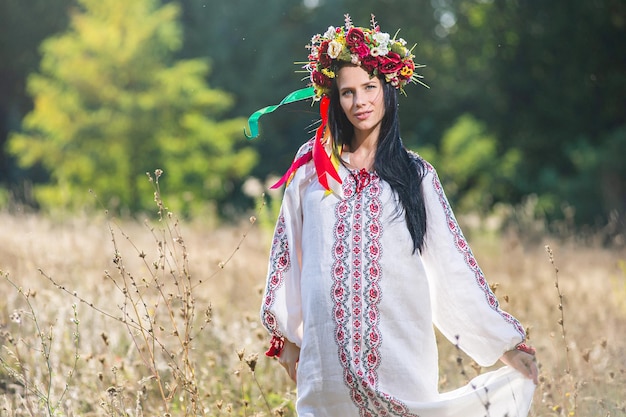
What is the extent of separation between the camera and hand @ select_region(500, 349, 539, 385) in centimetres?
291

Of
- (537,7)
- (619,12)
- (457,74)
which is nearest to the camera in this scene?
(619,12)

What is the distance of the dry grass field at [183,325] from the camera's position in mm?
3361

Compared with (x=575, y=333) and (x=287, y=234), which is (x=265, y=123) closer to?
(x=575, y=333)

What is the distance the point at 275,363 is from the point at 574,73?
12029mm

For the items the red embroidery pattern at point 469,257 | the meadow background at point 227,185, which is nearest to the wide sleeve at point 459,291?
the red embroidery pattern at point 469,257

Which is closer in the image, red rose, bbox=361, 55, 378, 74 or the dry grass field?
red rose, bbox=361, 55, 378, 74

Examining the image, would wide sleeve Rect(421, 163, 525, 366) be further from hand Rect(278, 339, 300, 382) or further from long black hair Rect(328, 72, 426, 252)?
hand Rect(278, 339, 300, 382)

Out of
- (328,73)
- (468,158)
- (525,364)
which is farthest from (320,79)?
(468,158)

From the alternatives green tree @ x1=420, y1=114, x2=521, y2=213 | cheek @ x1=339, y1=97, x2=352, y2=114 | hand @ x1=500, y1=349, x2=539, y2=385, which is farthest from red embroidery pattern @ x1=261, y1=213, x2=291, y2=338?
green tree @ x1=420, y1=114, x2=521, y2=213

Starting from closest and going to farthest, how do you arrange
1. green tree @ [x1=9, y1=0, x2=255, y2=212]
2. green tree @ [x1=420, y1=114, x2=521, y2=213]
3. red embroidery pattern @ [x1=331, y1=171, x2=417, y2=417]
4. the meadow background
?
red embroidery pattern @ [x1=331, y1=171, x2=417, y2=417], the meadow background, green tree @ [x1=9, y1=0, x2=255, y2=212], green tree @ [x1=420, y1=114, x2=521, y2=213]

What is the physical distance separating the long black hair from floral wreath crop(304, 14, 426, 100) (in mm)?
43

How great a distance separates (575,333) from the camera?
223 inches

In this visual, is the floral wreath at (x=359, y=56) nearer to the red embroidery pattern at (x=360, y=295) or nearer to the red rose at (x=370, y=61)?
the red rose at (x=370, y=61)

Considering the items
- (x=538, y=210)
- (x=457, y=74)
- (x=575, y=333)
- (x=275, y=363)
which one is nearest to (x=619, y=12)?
(x=538, y=210)
